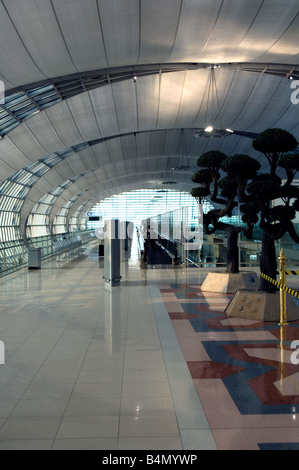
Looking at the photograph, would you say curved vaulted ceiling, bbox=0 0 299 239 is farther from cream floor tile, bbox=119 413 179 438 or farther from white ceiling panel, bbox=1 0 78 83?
cream floor tile, bbox=119 413 179 438

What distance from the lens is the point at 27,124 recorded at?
113 feet

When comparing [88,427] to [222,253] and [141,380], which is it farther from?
[222,253]

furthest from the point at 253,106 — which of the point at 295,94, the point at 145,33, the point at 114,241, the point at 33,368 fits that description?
the point at 33,368

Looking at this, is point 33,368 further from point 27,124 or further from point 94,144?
point 94,144

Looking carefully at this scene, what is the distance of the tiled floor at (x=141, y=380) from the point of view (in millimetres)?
3971

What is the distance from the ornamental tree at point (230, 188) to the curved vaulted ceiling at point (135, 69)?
9254mm

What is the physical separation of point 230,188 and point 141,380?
8554 mm

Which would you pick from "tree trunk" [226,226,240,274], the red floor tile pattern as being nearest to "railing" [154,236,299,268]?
"tree trunk" [226,226,240,274]

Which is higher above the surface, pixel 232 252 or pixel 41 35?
pixel 41 35

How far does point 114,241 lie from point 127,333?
7337 millimetres

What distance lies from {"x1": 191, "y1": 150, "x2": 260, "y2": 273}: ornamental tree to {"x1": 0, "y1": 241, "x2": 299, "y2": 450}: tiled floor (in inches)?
105

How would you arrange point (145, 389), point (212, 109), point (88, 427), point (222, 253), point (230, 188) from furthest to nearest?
point (212, 109) → point (222, 253) → point (230, 188) → point (145, 389) → point (88, 427)

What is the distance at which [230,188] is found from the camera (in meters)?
13.0

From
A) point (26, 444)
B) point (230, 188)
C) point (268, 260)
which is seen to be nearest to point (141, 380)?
point (26, 444)
